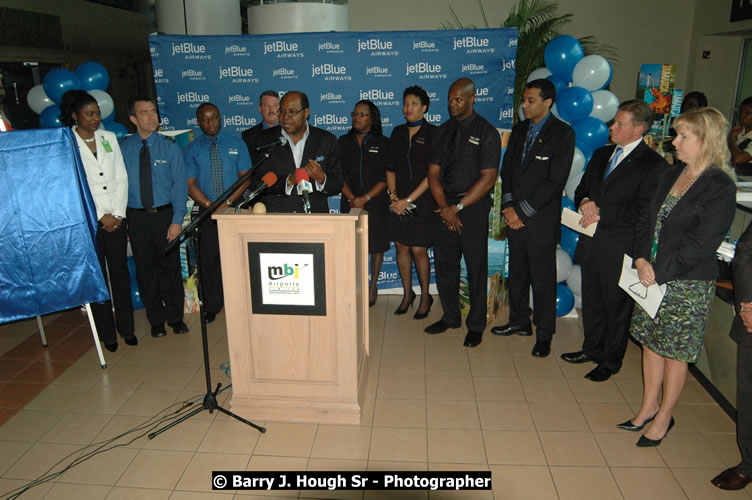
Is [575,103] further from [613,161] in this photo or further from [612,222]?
[612,222]

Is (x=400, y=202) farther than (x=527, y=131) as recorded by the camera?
Yes

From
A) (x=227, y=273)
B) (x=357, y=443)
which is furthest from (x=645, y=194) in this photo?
(x=227, y=273)

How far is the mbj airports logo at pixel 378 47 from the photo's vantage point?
16.3ft

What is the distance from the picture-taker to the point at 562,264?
14.6 ft

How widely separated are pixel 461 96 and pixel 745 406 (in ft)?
8.25

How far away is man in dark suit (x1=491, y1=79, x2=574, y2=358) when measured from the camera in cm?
362

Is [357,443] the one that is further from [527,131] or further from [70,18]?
[70,18]

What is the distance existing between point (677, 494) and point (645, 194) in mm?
1652

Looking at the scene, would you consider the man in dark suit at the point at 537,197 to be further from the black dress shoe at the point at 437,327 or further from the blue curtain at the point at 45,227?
the blue curtain at the point at 45,227

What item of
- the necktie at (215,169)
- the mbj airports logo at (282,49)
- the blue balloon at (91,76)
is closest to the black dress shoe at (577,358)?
the necktie at (215,169)

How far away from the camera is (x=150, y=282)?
4230 millimetres

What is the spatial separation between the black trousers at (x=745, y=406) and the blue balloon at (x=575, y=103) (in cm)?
249

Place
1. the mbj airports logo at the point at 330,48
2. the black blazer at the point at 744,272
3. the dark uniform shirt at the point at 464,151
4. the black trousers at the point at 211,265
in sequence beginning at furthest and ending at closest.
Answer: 1. the mbj airports logo at the point at 330,48
2. the black trousers at the point at 211,265
3. the dark uniform shirt at the point at 464,151
4. the black blazer at the point at 744,272

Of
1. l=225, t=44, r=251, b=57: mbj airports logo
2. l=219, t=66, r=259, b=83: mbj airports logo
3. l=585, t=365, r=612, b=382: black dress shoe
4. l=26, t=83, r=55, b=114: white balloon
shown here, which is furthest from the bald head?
l=26, t=83, r=55, b=114: white balloon
